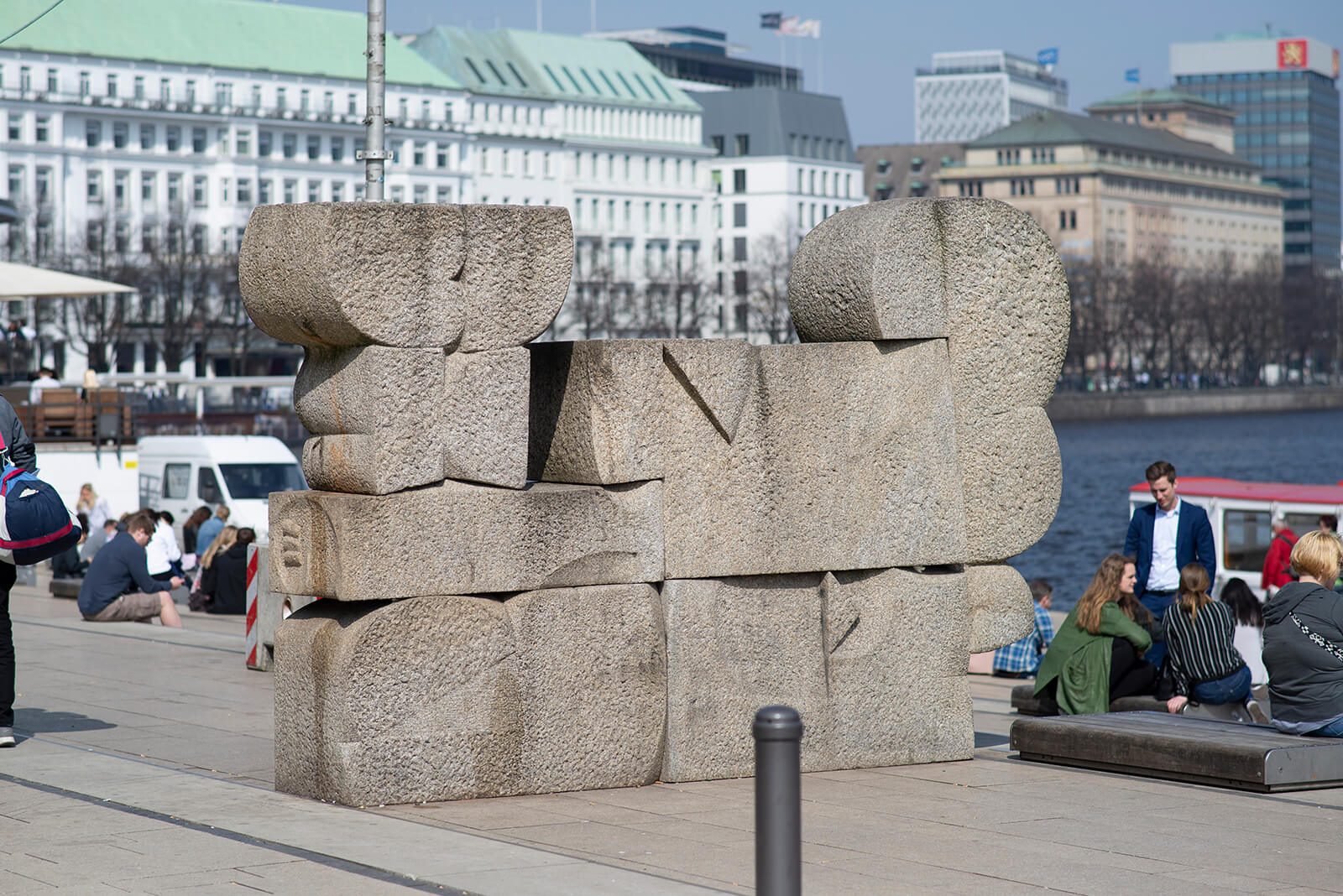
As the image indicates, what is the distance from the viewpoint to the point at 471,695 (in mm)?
7188

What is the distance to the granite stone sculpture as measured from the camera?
22.9ft

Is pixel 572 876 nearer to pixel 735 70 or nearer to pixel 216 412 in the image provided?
pixel 216 412

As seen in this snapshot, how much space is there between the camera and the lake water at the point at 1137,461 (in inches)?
1677

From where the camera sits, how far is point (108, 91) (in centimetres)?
9456

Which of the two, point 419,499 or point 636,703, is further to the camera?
point 636,703

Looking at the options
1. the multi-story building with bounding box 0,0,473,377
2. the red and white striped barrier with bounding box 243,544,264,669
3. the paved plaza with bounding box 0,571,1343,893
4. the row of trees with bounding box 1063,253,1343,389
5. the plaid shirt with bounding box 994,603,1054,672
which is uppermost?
the multi-story building with bounding box 0,0,473,377

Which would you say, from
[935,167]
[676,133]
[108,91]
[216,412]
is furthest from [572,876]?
[935,167]

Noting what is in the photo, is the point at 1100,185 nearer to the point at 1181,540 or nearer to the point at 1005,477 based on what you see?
the point at 1181,540

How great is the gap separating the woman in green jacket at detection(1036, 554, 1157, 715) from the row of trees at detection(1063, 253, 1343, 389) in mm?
100927

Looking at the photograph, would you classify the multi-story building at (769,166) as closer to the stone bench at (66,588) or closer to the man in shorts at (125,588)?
the stone bench at (66,588)

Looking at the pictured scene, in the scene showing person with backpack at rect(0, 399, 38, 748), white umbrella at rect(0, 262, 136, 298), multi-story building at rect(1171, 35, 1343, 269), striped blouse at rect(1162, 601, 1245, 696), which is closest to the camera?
person with backpack at rect(0, 399, 38, 748)

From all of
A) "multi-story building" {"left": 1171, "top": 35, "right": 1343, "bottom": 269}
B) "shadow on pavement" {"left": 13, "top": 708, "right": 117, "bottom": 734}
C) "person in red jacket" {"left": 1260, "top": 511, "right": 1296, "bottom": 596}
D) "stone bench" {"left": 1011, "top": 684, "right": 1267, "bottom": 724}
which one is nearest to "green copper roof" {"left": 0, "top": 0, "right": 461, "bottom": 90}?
"person in red jacket" {"left": 1260, "top": 511, "right": 1296, "bottom": 596}

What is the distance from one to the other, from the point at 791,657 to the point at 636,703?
720 millimetres

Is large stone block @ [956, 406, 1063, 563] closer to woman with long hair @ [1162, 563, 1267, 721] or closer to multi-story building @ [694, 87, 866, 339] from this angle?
woman with long hair @ [1162, 563, 1267, 721]
